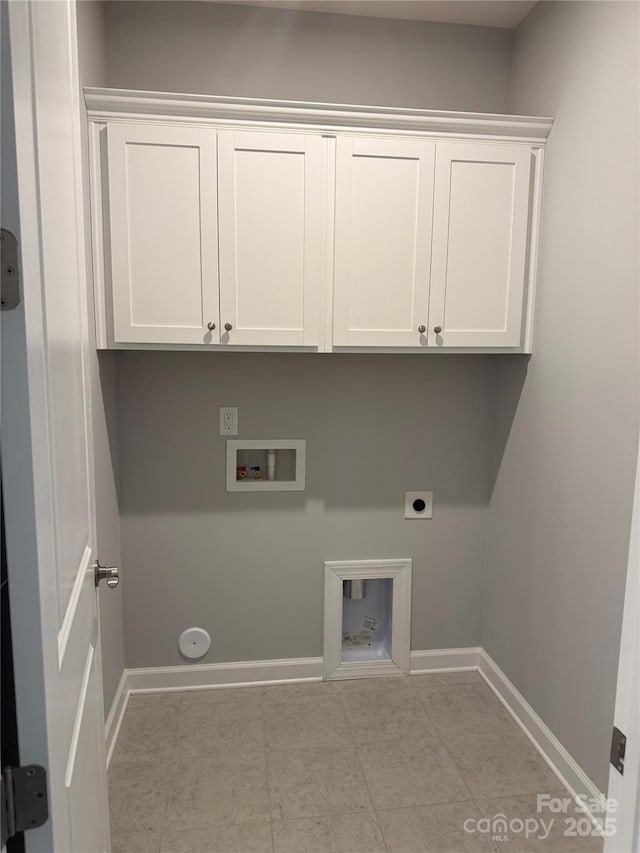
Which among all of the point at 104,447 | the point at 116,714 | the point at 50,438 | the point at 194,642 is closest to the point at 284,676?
the point at 194,642

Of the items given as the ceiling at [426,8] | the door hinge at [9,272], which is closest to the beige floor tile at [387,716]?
the door hinge at [9,272]

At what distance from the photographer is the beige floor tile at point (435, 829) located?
1809 millimetres

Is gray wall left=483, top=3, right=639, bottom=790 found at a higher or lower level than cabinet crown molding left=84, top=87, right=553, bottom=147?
lower

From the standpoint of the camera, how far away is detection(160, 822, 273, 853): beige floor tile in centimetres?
178

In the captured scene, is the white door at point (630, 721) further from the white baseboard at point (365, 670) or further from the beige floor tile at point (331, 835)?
the white baseboard at point (365, 670)

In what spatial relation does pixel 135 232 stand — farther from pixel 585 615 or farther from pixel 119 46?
pixel 585 615

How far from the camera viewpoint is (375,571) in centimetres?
268

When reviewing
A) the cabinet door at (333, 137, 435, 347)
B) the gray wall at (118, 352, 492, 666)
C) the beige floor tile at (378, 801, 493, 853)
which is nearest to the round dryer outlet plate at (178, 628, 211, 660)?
the gray wall at (118, 352, 492, 666)

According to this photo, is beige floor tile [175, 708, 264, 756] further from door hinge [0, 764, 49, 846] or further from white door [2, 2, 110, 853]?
door hinge [0, 764, 49, 846]

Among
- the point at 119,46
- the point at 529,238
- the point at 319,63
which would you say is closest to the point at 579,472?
the point at 529,238

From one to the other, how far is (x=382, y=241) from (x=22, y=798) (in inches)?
77.2

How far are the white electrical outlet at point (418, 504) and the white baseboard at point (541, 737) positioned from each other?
754 mm

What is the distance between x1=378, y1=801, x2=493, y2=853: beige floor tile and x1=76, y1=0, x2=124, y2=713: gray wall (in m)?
1.10

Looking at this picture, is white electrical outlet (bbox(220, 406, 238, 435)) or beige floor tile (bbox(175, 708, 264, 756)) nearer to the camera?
beige floor tile (bbox(175, 708, 264, 756))
